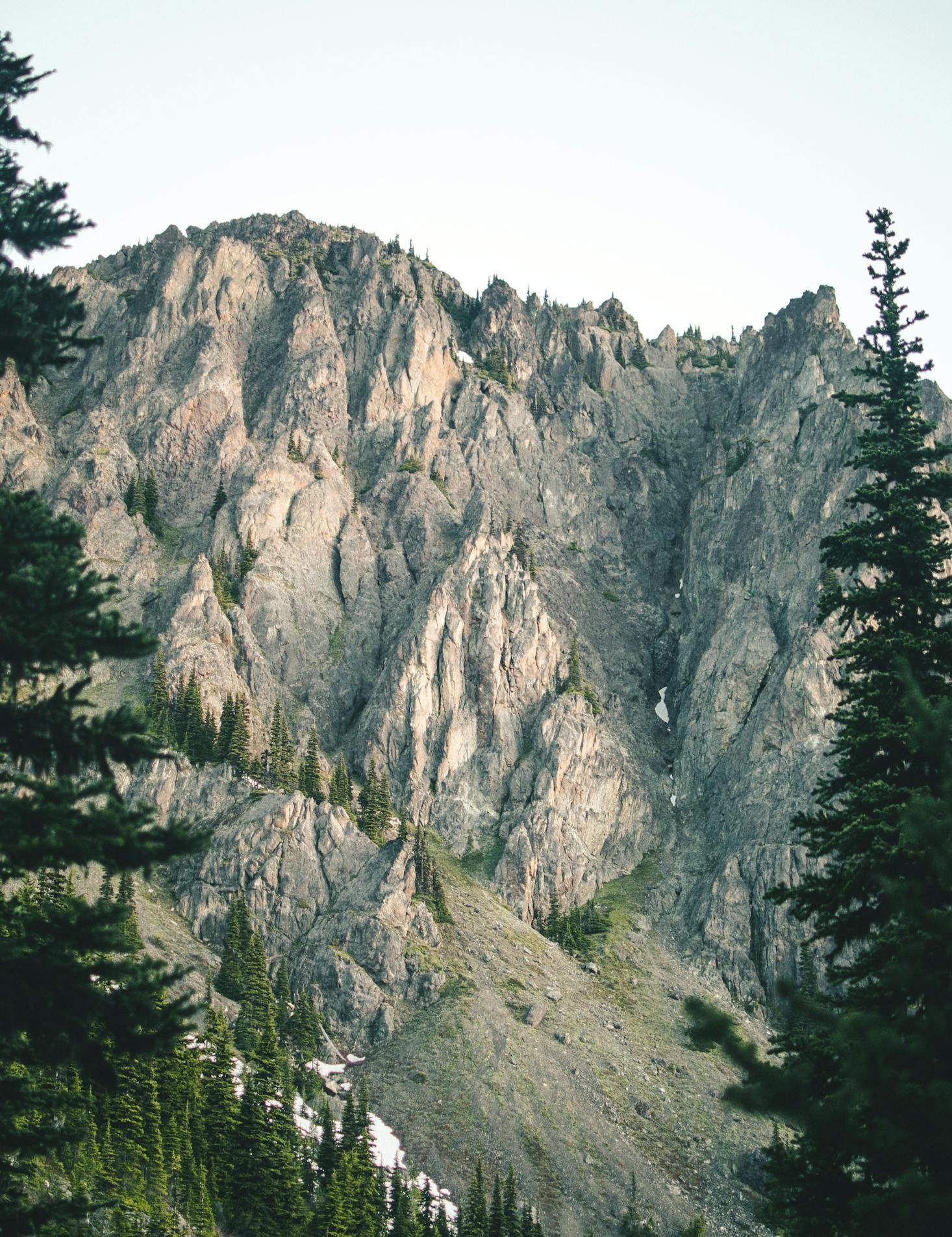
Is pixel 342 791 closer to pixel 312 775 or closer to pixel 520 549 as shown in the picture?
pixel 312 775

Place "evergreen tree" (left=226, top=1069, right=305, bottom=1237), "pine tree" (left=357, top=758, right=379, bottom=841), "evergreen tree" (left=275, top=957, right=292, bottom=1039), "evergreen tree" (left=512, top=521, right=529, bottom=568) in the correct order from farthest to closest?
"evergreen tree" (left=512, top=521, right=529, bottom=568)
"pine tree" (left=357, top=758, right=379, bottom=841)
"evergreen tree" (left=275, top=957, right=292, bottom=1039)
"evergreen tree" (left=226, top=1069, right=305, bottom=1237)

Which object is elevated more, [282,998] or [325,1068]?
[282,998]

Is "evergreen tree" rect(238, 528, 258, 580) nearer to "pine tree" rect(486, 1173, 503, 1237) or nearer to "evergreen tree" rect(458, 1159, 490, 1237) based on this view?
"evergreen tree" rect(458, 1159, 490, 1237)

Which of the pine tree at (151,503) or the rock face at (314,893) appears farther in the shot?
the pine tree at (151,503)

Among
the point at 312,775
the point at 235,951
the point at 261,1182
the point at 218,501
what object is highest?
the point at 218,501

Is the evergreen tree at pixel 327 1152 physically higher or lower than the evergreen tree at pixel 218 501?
lower

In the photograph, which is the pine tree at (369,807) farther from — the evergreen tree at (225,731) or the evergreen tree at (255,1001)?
the evergreen tree at (255,1001)

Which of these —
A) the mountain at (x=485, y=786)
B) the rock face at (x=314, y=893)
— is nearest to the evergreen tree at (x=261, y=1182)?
the mountain at (x=485, y=786)

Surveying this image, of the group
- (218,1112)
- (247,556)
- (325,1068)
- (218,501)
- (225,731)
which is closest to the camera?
(218,1112)

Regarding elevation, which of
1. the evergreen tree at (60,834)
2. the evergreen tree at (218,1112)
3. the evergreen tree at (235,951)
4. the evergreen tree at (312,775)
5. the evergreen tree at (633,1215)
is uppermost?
the evergreen tree at (312,775)

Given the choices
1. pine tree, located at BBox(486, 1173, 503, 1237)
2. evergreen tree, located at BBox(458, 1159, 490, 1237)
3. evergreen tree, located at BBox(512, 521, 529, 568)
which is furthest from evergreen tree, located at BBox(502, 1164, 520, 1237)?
evergreen tree, located at BBox(512, 521, 529, 568)

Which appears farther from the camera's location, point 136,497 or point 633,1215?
point 136,497

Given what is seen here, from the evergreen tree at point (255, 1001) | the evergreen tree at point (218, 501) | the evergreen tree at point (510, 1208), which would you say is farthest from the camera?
the evergreen tree at point (218, 501)

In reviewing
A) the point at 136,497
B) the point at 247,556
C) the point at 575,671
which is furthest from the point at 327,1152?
the point at 136,497
